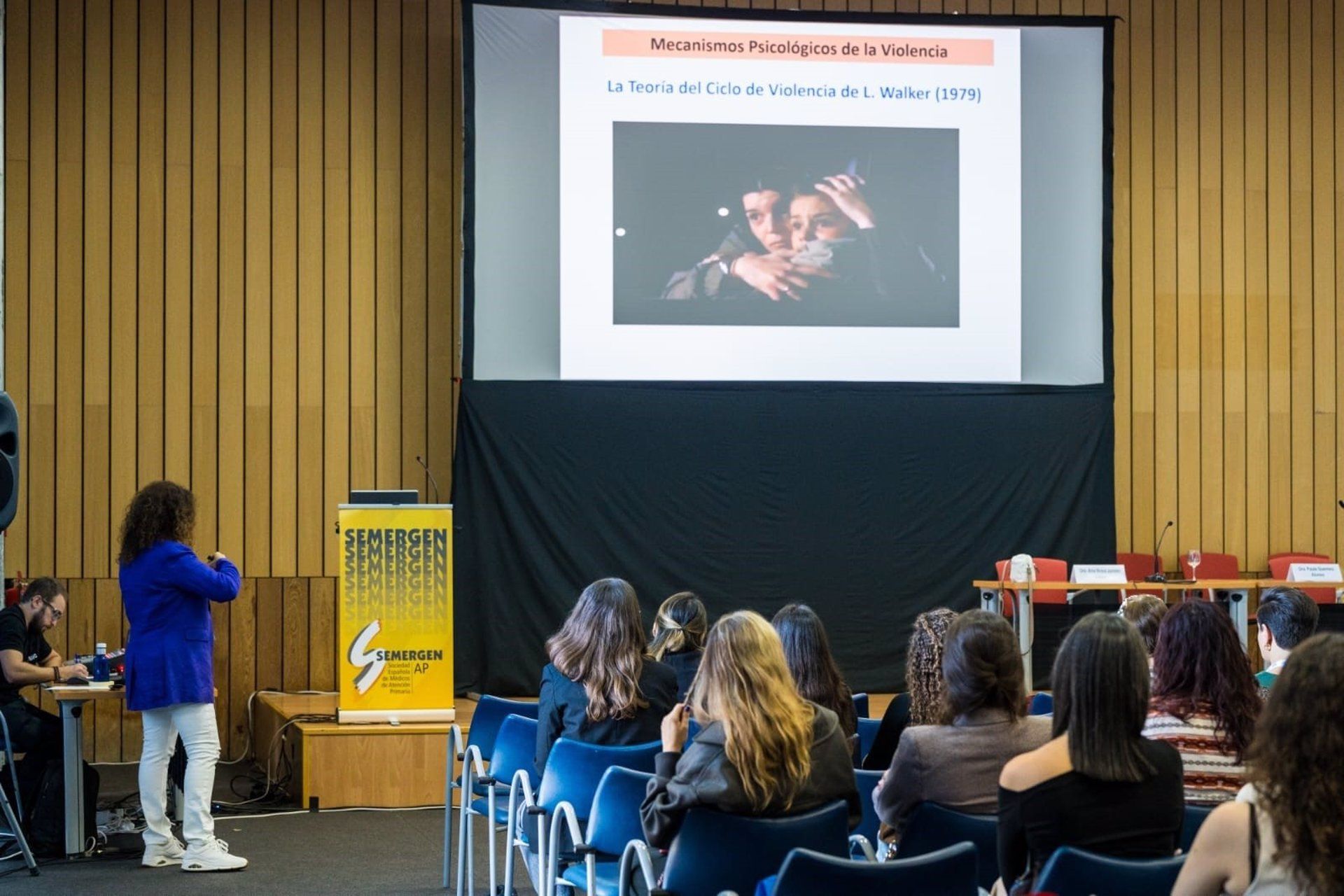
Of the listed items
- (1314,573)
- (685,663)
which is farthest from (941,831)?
(1314,573)

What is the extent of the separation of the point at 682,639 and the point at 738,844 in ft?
6.61

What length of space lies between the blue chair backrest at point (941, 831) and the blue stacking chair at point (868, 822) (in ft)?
0.38

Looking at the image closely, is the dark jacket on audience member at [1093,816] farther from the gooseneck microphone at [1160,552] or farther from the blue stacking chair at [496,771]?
the gooseneck microphone at [1160,552]

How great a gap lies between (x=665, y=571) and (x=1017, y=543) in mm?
2358

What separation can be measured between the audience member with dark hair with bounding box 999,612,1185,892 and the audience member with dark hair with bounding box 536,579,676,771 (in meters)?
1.67

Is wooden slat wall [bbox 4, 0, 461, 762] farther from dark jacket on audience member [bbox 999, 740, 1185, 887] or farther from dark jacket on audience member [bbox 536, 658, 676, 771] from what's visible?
dark jacket on audience member [bbox 999, 740, 1185, 887]

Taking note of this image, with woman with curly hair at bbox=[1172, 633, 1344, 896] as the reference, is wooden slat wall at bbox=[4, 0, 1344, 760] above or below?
above

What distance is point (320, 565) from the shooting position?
367 inches

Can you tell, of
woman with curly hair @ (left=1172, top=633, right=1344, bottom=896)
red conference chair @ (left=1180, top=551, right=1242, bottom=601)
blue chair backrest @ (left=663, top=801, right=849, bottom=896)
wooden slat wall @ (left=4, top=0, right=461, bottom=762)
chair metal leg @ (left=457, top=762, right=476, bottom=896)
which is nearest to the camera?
woman with curly hair @ (left=1172, top=633, right=1344, bottom=896)

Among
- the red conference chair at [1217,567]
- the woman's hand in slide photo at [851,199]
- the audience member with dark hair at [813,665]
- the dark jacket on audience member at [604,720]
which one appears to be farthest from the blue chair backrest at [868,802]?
the red conference chair at [1217,567]

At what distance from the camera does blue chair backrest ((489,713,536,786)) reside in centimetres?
489

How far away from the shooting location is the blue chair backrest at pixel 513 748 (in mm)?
4895

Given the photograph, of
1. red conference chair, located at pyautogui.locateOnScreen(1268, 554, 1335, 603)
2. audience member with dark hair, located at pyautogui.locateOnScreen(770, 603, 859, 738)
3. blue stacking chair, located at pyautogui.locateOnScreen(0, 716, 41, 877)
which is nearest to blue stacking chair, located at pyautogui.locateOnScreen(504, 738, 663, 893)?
audience member with dark hair, located at pyautogui.locateOnScreen(770, 603, 859, 738)

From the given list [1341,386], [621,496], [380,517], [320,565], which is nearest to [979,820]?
[380,517]
